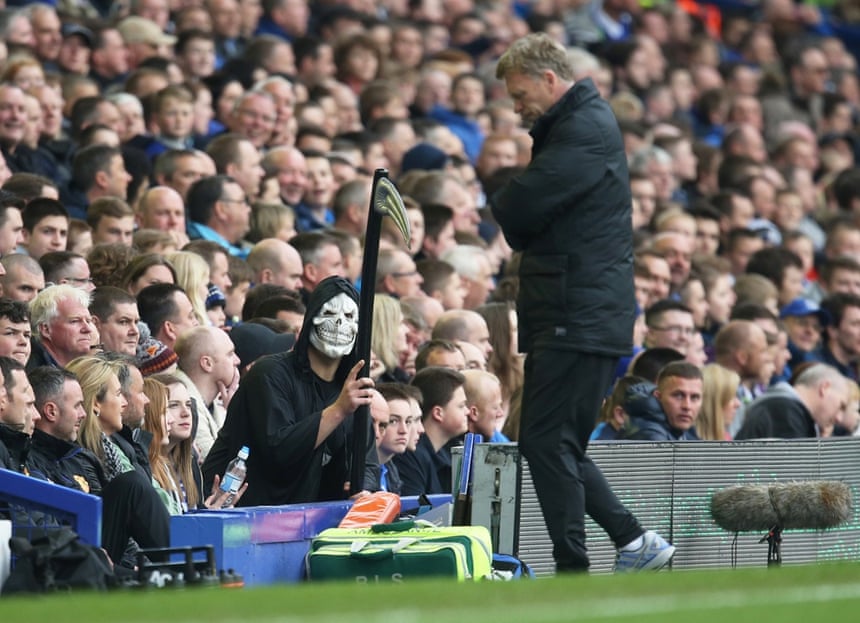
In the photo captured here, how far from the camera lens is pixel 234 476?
28.0 feet

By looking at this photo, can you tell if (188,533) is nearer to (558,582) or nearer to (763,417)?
(558,582)

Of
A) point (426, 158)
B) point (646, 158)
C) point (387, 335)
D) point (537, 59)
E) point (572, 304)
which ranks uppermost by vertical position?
point (646, 158)

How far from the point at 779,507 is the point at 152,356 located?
10.7ft

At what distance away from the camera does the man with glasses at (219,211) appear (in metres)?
12.5

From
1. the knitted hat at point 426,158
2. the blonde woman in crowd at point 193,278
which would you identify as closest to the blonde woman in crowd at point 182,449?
the blonde woman in crowd at point 193,278

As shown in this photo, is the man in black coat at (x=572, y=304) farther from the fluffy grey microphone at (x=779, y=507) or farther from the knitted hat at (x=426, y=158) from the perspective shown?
the knitted hat at (x=426, y=158)

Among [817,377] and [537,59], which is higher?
[537,59]

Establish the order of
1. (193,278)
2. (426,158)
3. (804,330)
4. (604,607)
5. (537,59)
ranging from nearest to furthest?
1. (604,607)
2. (537,59)
3. (193,278)
4. (804,330)
5. (426,158)

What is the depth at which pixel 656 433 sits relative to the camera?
10.9m

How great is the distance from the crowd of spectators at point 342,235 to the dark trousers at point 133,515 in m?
0.01

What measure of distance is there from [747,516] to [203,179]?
501 cm

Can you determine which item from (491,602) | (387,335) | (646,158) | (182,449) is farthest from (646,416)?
(646,158)

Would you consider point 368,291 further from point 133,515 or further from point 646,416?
point 646,416

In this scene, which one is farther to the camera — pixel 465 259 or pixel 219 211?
pixel 465 259
